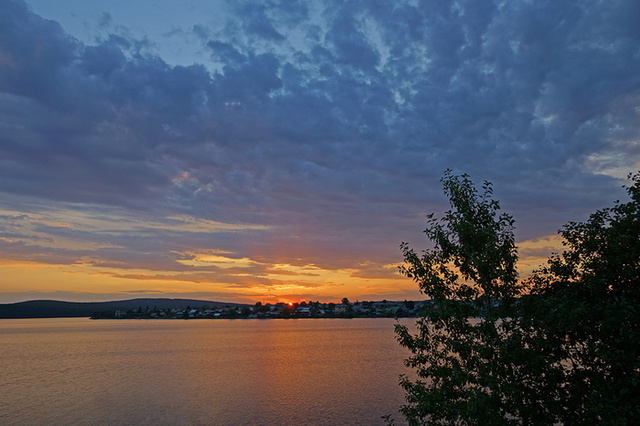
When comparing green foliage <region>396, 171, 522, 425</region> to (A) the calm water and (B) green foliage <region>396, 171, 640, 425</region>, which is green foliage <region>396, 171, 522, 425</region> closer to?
(B) green foliage <region>396, 171, 640, 425</region>

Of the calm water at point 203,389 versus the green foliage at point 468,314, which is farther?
the calm water at point 203,389

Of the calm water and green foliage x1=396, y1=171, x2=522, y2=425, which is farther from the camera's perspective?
the calm water

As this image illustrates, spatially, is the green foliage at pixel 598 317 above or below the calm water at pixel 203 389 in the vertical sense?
above

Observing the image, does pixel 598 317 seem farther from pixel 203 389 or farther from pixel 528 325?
pixel 203 389

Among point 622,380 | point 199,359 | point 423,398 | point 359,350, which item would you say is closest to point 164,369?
point 199,359

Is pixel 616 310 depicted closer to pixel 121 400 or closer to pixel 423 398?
pixel 423 398

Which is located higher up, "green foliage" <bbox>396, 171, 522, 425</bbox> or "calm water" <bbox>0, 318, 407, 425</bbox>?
"green foliage" <bbox>396, 171, 522, 425</bbox>

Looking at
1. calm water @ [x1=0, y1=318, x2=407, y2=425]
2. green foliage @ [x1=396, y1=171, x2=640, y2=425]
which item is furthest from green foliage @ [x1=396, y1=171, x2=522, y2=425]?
calm water @ [x1=0, y1=318, x2=407, y2=425]

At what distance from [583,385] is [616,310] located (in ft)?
15.5

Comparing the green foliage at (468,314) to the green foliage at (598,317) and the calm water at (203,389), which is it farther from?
the calm water at (203,389)

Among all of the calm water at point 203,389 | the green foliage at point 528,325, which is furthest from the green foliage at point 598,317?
the calm water at point 203,389

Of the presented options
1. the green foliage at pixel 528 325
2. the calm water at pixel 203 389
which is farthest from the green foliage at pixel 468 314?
the calm water at pixel 203 389

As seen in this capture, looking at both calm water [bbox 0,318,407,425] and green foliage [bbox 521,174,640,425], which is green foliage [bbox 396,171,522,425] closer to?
green foliage [bbox 521,174,640,425]

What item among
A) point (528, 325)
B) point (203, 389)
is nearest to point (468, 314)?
point (528, 325)
